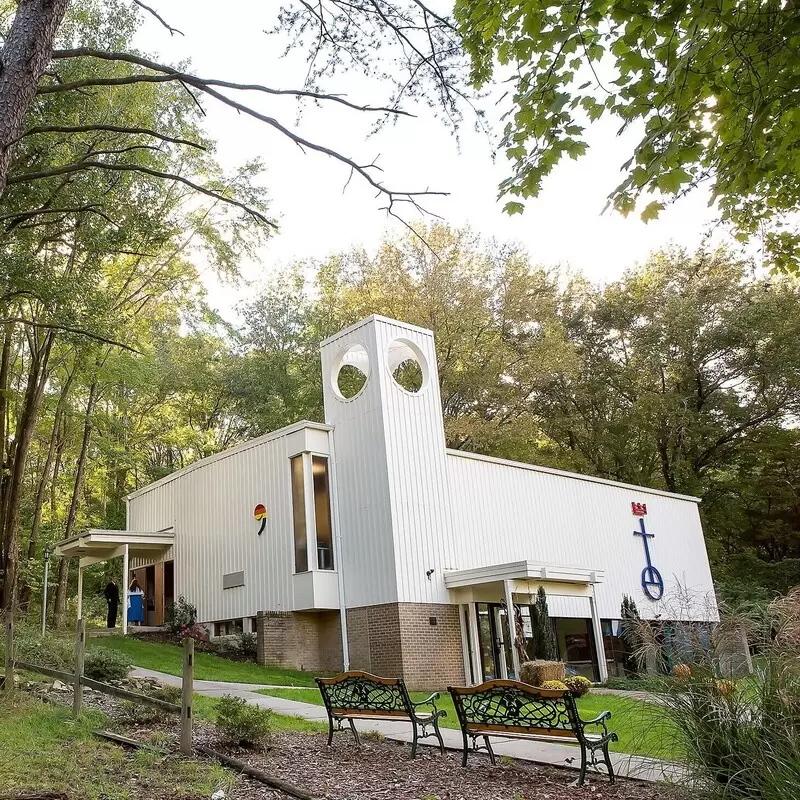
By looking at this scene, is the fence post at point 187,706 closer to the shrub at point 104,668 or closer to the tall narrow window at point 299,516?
the shrub at point 104,668

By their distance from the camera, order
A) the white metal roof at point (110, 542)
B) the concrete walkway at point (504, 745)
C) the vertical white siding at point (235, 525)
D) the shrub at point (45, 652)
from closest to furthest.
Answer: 1. the concrete walkway at point (504, 745)
2. the shrub at point (45, 652)
3. the vertical white siding at point (235, 525)
4. the white metal roof at point (110, 542)

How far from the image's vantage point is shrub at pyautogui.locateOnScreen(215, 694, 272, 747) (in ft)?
23.4

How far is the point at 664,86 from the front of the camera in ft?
18.1

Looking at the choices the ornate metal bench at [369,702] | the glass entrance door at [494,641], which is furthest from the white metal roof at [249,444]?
the ornate metal bench at [369,702]

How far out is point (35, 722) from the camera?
24.7 feet

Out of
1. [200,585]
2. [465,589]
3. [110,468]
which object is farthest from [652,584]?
[110,468]

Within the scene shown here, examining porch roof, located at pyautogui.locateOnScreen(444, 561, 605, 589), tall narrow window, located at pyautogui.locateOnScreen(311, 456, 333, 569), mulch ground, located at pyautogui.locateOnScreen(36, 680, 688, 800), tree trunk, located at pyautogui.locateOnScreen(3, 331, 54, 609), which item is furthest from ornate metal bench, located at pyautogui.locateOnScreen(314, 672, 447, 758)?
tree trunk, located at pyautogui.locateOnScreen(3, 331, 54, 609)

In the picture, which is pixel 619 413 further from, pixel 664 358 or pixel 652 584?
pixel 652 584

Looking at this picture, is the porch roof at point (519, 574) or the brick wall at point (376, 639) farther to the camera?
the brick wall at point (376, 639)

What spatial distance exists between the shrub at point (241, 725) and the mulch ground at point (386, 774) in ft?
Result: 0.31

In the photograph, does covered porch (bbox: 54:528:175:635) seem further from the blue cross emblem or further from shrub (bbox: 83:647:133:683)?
the blue cross emblem

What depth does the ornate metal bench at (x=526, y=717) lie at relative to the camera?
21.0 feet

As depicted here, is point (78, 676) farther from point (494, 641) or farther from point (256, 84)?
point (494, 641)

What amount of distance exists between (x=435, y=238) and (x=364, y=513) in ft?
44.2
